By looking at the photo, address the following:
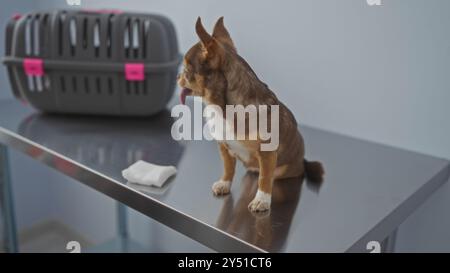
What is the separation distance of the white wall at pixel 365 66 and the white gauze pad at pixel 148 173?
302 millimetres

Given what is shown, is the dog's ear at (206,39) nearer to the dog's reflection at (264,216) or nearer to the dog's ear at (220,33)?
the dog's ear at (220,33)

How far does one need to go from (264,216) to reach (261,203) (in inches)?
0.8

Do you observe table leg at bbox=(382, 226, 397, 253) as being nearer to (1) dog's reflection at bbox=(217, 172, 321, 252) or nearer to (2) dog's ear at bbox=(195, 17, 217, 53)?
(1) dog's reflection at bbox=(217, 172, 321, 252)

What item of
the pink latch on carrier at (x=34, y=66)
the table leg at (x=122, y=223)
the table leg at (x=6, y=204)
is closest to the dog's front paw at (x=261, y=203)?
the pink latch on carrier at (x=34, y=66)

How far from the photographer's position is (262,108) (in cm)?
66

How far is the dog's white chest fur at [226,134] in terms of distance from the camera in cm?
67

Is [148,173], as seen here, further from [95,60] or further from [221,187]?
[95,60]

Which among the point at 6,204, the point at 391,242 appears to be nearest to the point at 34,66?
the point at 6,204

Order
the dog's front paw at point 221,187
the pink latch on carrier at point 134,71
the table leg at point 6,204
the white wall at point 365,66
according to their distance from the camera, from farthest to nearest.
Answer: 1. the table leg at point 6,204
2. the pink latch on carrier at point 134,71
3. the white wall at point 365,66
4. the dog's front paw at point 221,187

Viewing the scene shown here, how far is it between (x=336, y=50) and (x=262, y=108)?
340mm

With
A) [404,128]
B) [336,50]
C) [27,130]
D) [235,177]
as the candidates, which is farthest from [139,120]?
[404,128]

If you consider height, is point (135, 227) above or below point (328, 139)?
below
